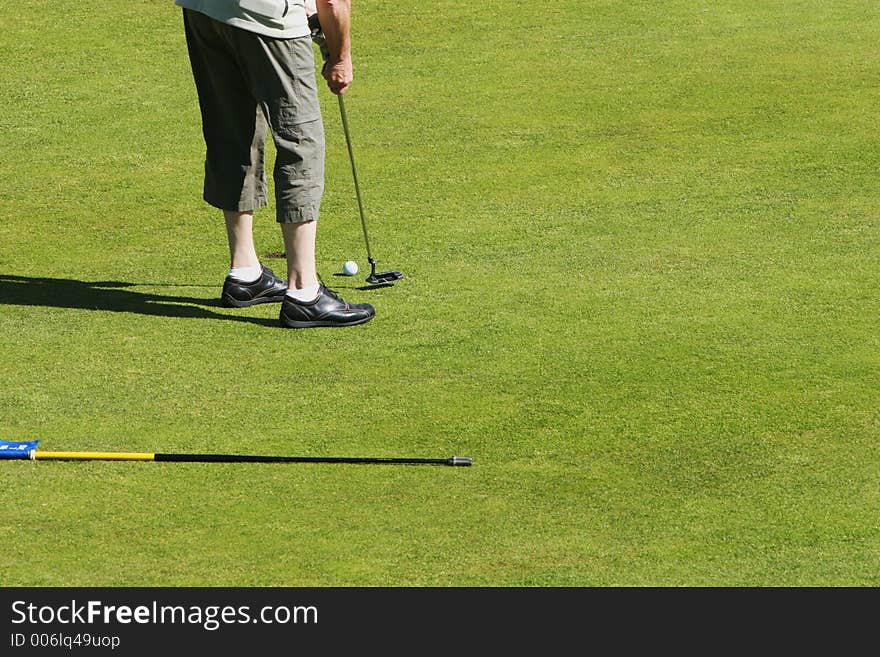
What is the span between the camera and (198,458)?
4.50m

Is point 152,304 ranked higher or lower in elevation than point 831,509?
lower

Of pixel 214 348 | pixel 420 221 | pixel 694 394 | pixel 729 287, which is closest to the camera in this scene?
pixel 694 394

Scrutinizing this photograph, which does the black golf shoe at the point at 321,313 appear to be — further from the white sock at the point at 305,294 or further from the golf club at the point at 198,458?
the golf club at the point at 198,458

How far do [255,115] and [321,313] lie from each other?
949 mm

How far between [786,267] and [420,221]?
1860mm

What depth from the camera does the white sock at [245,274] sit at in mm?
6180

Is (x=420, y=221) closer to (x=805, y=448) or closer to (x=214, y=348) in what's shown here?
(x=214, y=348)

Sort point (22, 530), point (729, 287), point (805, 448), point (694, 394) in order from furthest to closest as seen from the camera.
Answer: point (729, 287) < point (694, 394) < point (805, 448) < point (22, 530)

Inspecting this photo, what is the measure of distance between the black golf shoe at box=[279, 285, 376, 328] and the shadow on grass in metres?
0.13

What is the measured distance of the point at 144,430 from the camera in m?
4.76

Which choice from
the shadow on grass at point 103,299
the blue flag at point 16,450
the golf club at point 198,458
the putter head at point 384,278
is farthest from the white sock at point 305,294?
the blue flag at point 16,450

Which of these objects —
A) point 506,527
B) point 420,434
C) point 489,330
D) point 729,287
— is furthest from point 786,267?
point 506,527

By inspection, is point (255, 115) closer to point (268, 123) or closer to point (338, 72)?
point (268, 123)

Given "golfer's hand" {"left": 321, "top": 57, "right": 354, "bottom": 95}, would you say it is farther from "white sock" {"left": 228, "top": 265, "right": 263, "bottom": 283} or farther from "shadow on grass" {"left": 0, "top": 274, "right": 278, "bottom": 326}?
"shadow on grass" {"left": 0, "top": 274, "right": 278, "bottom": 326}
